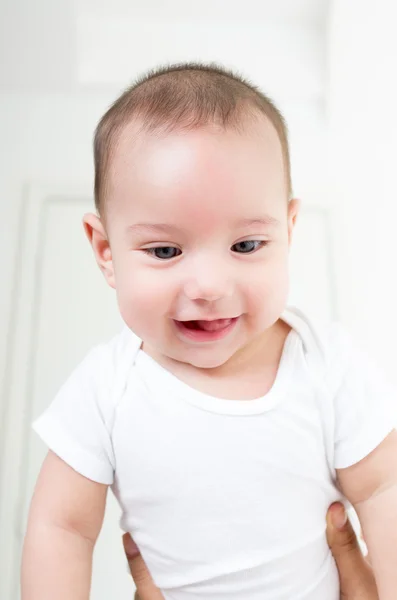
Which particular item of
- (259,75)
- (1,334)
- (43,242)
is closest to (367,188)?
(259,75)

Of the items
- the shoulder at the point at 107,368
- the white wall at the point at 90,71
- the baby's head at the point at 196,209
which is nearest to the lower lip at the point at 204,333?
the baby's head at the point at 196,209

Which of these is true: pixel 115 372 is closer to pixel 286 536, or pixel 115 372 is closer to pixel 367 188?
pixel 286 536

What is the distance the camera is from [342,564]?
687mm

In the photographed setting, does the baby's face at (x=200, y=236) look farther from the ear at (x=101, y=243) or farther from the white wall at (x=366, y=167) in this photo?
the white wall at (x=366, y=167)

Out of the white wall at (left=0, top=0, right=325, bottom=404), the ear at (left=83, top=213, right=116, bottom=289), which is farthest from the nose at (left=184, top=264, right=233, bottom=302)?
the white wall at (left=0, top=0, right=325, bottom=404)

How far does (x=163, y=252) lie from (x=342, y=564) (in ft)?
1.42

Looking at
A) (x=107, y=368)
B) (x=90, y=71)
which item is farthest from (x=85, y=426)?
(x=90, y=71)

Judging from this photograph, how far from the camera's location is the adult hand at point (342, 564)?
0.66 m

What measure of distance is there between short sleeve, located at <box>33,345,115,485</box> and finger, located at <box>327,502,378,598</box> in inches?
10.2

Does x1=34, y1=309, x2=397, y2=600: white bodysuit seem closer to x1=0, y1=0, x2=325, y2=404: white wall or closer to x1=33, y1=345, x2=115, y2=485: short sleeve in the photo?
x1=33, y1=345, x2=115, y2=485: short sleeve

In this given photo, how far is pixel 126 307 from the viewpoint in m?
0.57

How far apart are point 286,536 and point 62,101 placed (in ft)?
4.18

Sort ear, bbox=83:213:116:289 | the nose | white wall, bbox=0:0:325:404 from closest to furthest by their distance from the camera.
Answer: the nose
ear, bbox=83:213:116:289
white wall, bbox=0:0:325:404

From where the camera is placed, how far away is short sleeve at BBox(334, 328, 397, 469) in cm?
62
